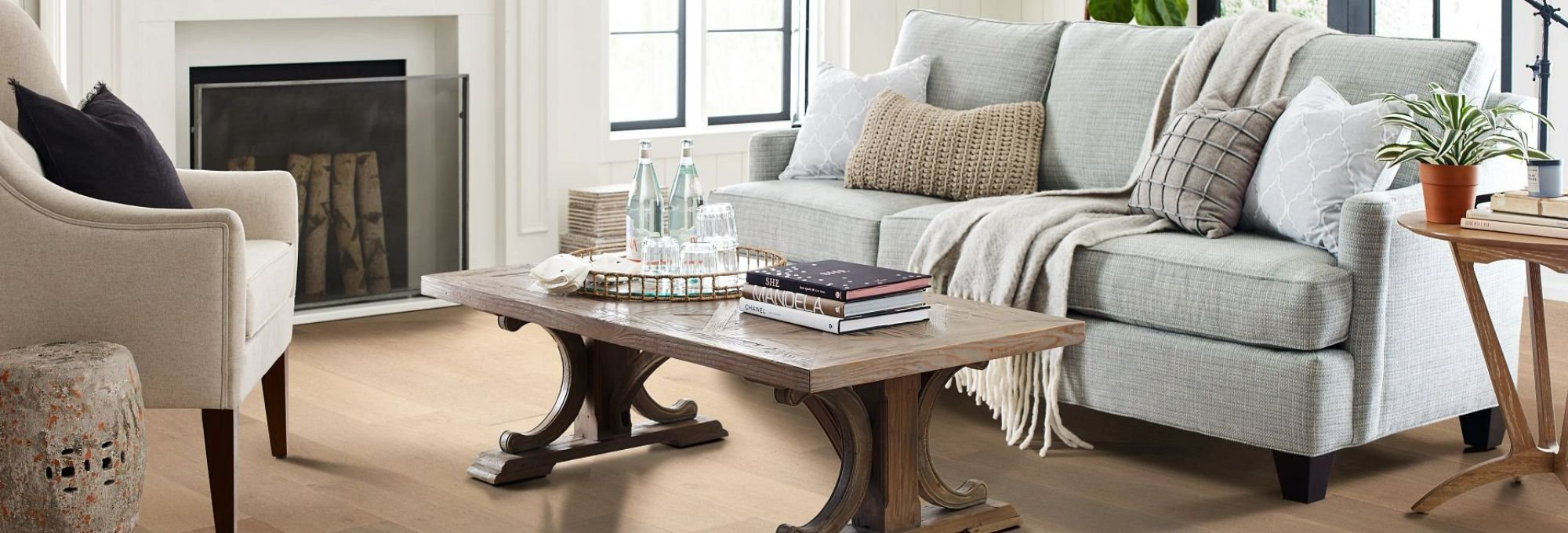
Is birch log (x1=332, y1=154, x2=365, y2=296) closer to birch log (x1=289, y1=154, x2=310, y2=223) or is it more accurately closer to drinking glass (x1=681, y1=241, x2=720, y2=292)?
birch log (x1=289, y1=154, x2=310, y2=223)

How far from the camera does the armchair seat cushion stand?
2.93 meters

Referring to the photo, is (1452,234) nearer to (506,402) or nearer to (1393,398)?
(1393,398)

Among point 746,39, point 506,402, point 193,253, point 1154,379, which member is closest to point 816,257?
point 506,402

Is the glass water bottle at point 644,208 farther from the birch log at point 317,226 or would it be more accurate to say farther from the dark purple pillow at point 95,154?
the birch log at point 317,226

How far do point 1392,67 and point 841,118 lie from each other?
1517 mm

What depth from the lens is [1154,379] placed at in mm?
3236

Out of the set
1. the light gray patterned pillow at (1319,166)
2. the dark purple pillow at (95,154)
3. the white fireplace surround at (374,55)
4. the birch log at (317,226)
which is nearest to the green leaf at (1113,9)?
the white fireplace surround at (374,55)

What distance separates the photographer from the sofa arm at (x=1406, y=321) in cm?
302

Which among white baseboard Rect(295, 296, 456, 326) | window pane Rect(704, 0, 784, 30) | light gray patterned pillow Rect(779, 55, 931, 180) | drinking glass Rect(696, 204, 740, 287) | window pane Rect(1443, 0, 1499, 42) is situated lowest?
white baseboard Rect(295, 296, 456, 326)

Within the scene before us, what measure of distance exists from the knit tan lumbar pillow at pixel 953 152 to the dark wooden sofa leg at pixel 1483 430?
1.17m

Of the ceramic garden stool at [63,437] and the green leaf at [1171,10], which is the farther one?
the green leaf at [1171,10]

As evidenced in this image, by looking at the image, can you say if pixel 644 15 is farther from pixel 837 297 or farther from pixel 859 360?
pixel 859 360

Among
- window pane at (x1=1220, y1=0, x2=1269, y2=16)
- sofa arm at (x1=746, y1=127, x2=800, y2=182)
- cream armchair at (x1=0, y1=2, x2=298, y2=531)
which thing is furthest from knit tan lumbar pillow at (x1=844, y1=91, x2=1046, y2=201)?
window pane at (x1=1220, y1=0, x2=1269, y2=16)

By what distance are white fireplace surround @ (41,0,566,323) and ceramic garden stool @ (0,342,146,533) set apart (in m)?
1.99
